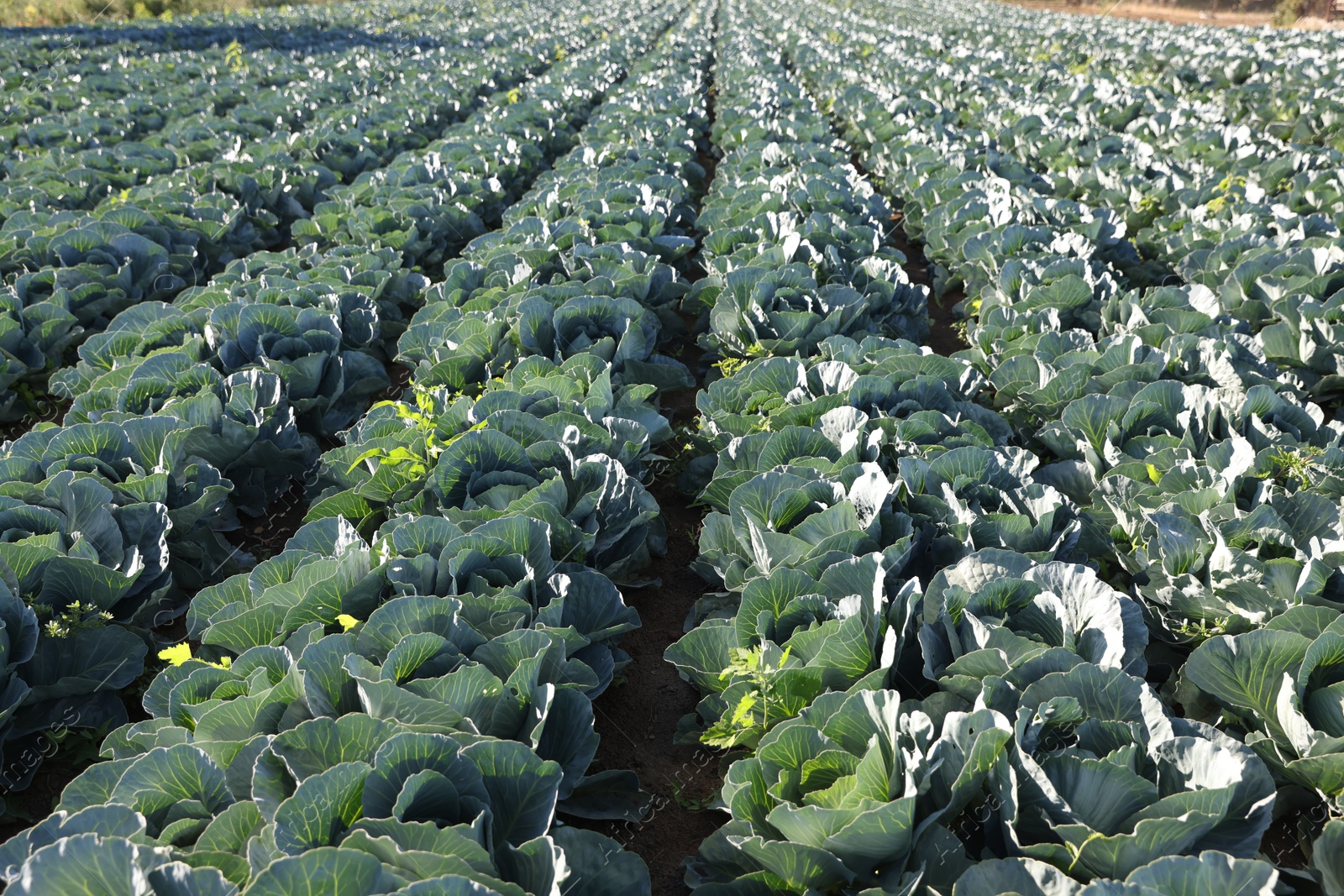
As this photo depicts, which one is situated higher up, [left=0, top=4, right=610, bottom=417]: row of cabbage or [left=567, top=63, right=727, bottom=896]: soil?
[left=0, top=4, right=610, bottom=417]: row of cabbage

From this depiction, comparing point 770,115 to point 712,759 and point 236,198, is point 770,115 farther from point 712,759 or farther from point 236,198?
point 712,759

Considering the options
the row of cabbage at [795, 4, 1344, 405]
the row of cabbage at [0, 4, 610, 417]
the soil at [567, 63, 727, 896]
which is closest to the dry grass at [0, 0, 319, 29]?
the row of cabbage at [0, 4, 610, 417]

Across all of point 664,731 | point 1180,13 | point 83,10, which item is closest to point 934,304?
point 664,731

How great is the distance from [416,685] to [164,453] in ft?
6.76

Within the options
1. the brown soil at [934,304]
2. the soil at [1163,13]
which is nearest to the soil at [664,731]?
the brown soil at [934,304]

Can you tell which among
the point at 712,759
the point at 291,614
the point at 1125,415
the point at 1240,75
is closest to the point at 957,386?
the point at 1125,415

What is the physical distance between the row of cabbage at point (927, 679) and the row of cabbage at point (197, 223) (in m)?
3.78

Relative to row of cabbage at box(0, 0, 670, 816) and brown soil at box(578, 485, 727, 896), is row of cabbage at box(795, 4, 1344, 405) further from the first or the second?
row of cabbage at box(0, 0, 670, 816)

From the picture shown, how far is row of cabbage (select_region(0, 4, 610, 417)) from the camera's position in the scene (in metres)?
5.31

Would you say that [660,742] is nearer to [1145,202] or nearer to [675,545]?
[675,545]

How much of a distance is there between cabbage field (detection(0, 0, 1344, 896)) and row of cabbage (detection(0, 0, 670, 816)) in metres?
0.02

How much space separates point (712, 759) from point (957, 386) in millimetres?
2209

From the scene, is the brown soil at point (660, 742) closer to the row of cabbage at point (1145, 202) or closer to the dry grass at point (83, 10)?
the row of cabbage at point (1145, 202)

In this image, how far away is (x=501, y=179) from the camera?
909 cm
